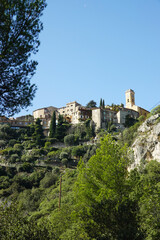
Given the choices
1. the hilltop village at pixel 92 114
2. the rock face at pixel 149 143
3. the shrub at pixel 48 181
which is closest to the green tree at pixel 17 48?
the rock face at pixel 149 143

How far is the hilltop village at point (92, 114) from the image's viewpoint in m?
74.1

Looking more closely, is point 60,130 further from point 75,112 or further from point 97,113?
point 97,113

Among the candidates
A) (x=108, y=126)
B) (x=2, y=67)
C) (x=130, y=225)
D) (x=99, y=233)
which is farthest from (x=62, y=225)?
(x=108, y=126)

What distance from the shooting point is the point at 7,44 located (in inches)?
406

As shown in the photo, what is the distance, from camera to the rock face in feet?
108

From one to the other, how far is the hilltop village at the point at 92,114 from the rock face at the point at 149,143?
35004mm

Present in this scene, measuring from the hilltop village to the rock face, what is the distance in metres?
35.0

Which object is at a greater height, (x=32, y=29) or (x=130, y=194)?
(x=32, y=29)

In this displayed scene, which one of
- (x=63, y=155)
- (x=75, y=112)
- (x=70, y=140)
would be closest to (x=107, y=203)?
(x=63, y=155)

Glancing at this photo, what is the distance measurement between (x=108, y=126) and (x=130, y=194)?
58229 mm

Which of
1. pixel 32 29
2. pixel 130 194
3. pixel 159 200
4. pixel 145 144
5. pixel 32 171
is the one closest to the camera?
pixel 32 29

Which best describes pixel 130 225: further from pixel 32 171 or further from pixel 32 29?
pixel 32 171

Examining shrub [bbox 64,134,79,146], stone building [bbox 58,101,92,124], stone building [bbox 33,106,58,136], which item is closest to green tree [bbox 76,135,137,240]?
shrub [bbox 64,134,79,146]

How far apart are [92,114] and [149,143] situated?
140 ft
